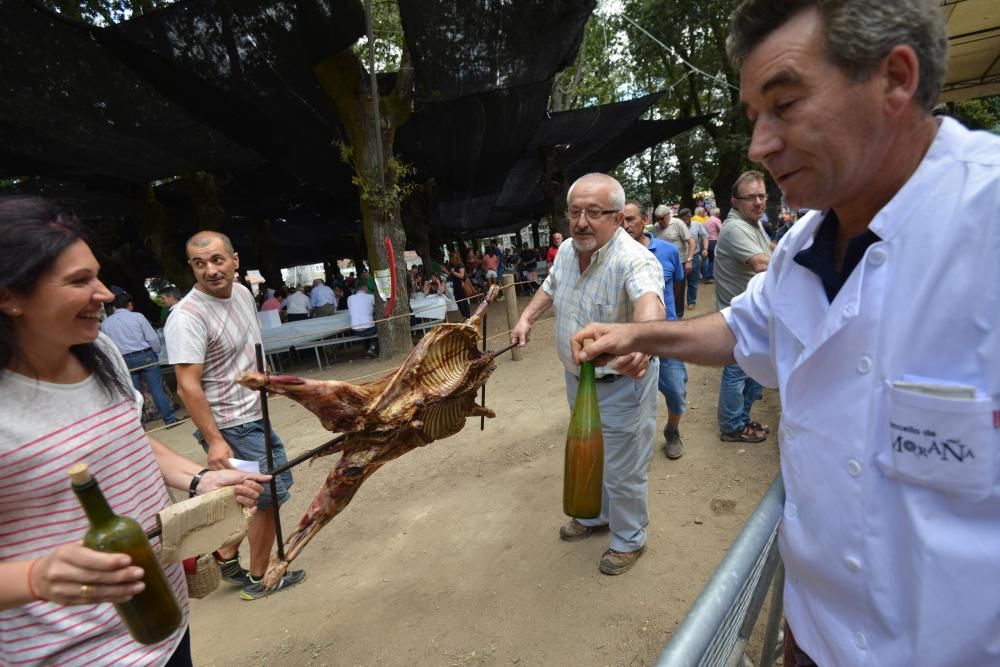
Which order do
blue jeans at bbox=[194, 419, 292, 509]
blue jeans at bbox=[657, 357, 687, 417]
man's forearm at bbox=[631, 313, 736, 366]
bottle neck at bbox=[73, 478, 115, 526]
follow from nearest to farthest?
bottle neck at bbox=[73, 478, 115, 526] < man's forearm at bbox=[631, 313, 736, 366] < blue jeans at bbox=[194, 419, 292, 509] < blue jeans at bbox=[657, 357, 687, 417]

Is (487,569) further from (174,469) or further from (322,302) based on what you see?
(322,302)

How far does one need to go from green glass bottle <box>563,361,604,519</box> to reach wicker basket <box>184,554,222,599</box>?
1325 mm

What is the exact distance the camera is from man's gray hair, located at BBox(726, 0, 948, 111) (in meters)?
0.94

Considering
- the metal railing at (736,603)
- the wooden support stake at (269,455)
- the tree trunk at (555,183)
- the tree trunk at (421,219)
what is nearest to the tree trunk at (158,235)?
the tree trunk at (421,219)

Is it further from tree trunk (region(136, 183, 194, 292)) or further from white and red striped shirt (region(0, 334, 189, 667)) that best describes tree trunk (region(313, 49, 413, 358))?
white and red striped shirt (region(0, 334, 189, 667))

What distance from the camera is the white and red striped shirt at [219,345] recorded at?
271cm

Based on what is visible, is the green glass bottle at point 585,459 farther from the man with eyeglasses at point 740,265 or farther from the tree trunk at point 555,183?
the tree trunk at point 555,183

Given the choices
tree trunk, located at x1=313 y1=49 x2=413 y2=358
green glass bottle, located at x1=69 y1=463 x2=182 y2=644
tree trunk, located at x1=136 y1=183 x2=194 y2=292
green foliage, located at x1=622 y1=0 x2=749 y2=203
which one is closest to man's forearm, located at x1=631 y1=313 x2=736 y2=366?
green glass bottle, located at x1=69 y1=463 x2=182 y2=644

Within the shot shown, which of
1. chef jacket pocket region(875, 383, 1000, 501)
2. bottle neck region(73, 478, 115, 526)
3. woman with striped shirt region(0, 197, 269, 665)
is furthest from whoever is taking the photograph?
woman with striped shirt region(0, 197, 269, 665)

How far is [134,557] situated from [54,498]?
31cm

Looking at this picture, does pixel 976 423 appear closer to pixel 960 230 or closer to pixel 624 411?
pixel 960 230

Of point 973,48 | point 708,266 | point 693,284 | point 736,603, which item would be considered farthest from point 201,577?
point 708,266

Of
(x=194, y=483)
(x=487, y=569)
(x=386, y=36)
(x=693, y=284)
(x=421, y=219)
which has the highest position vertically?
(x=386, y=36)

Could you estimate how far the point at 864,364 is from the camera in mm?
996
